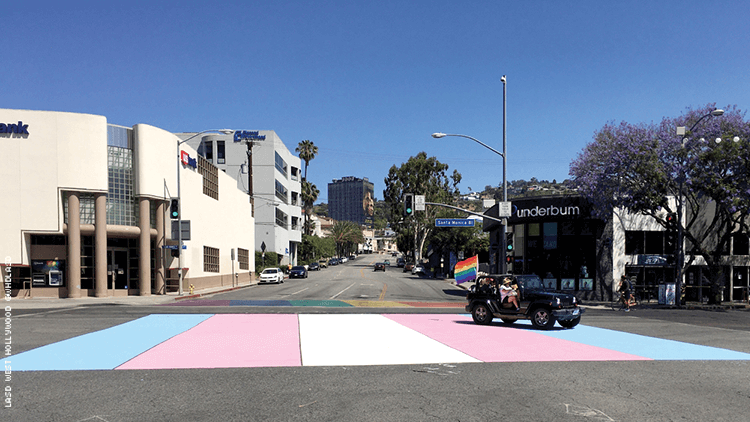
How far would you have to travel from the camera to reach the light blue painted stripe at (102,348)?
10242mm

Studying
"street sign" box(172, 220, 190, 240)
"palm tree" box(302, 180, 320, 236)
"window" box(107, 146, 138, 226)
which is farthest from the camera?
"palm tree" box(302, 180, 320, 236)

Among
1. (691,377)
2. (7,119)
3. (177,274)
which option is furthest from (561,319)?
(7,119)

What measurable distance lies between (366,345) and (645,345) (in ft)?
22.8

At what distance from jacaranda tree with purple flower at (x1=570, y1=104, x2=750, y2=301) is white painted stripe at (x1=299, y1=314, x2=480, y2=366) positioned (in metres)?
18.0

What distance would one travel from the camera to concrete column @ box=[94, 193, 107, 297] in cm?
3023

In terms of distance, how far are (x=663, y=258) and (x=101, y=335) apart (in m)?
31.3

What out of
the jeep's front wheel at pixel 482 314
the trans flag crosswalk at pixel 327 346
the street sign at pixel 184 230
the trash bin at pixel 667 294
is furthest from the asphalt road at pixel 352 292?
the trans flag crosswalk at pixel 327 346

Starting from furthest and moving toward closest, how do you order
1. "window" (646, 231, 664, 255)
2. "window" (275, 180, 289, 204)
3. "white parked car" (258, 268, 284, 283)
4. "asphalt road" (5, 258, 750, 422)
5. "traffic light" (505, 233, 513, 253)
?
1. "window" (275, 180, 289, 204)
2. "white parked car" (258, 268, 284, 283)
3. "window" (646, 231, 664, 255)
4. "traffic light" (505, 233, 513, 253)
5. "asphalt road" (5, 258, 750, 422)

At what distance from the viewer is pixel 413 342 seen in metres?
13.7

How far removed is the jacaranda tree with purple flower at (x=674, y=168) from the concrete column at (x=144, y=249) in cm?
2526

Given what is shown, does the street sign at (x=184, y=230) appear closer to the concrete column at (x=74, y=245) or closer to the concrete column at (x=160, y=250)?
the concrete column at (x=160, y=250)

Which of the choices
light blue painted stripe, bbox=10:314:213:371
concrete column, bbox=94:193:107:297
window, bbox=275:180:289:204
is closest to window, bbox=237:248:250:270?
window, bbox=275:180:289:204

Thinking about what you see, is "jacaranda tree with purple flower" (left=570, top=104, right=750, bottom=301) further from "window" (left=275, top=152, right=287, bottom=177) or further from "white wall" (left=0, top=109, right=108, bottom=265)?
"window" (left=275, top=152, right=287, bottom=177)

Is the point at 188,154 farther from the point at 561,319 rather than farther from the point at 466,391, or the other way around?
the point at 466,391
